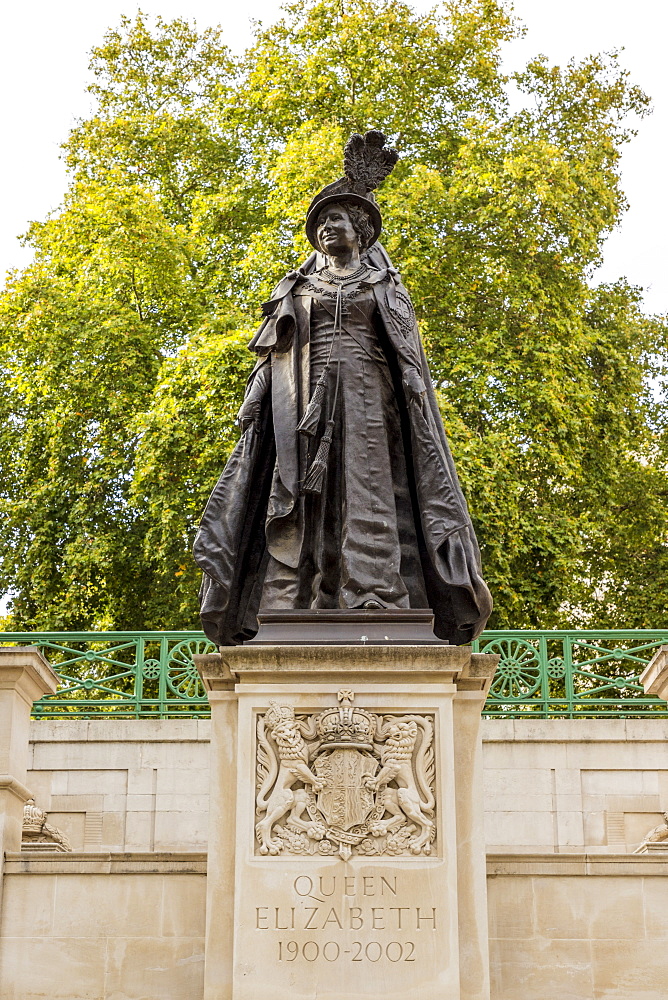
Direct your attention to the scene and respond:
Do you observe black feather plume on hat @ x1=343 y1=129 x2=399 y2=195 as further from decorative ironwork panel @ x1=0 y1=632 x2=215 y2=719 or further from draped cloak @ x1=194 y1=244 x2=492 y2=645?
decorative ironwork panel @ x1=0 y1=632 x2=215 y2=719

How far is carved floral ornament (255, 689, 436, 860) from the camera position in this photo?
19.6ft

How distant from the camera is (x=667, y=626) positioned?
2002 cm

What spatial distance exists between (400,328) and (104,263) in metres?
15.5

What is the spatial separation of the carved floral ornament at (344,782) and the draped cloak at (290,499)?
2.39ft

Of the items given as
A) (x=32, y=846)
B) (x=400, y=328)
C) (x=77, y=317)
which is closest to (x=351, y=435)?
(x=400, y=328)

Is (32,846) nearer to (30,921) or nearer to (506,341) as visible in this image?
(30,921)

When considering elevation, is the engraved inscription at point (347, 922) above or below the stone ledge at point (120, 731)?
below

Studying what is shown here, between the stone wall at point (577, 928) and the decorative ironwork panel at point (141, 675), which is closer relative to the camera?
the stone wall at point (577, 928)

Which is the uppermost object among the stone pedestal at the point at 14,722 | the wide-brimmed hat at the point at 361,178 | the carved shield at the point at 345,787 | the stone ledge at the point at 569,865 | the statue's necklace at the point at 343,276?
the wide-brimmed hat at the point at 361,178

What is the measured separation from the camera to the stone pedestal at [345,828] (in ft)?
19.1

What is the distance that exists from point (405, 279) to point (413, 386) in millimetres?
13540

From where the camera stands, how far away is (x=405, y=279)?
20.2 meters

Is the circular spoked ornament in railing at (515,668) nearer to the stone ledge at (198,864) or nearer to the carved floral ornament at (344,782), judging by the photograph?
the stone ledge at (198,864)

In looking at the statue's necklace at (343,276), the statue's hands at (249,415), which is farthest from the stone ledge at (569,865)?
the statue's necklace at (343,276)
